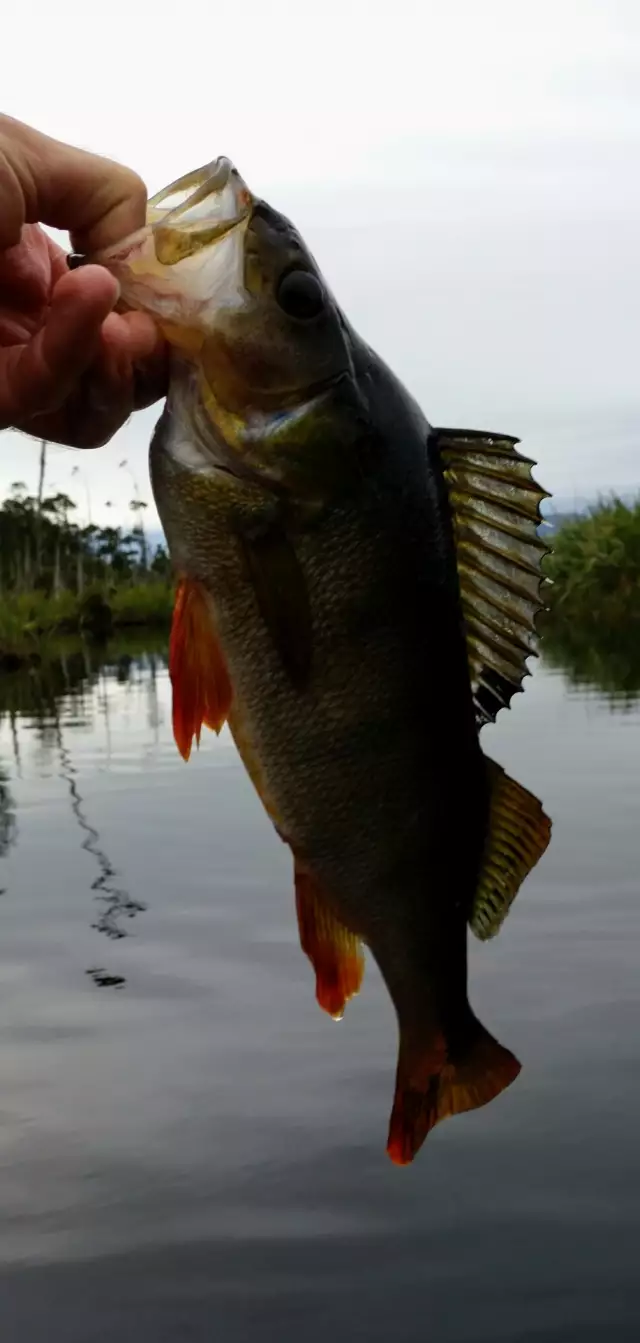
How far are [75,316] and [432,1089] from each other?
133 cm

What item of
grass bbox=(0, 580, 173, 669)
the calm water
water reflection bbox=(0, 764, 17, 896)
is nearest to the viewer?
the calm water

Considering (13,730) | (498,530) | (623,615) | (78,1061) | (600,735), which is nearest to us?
(498,530)

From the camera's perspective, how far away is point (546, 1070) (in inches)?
234

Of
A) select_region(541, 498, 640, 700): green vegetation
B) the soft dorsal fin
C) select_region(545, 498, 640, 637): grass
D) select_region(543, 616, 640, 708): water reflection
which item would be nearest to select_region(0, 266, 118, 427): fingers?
the soft dorsal fin

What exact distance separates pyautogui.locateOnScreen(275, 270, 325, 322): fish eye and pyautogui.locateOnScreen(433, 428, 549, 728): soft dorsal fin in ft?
0.90

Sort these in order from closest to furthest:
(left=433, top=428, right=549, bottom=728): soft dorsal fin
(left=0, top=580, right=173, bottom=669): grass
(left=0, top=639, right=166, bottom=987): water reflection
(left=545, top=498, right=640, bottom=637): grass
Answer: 1. (left=433, top=428, right=549, bottom=728): soft dorsal fin
2. (left=0, top=639, right=166, bottom=987): water reflection
3. (left=545, top=498, right=640, bottom=637): grass
4. (left=0, top=580, right=173, bottom=669): grass

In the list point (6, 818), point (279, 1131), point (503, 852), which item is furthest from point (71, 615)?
point (503, 852)

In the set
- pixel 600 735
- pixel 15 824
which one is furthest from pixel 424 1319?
pixel 600 735

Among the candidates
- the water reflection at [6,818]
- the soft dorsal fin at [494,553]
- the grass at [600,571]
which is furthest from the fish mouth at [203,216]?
the grass at [600,571]

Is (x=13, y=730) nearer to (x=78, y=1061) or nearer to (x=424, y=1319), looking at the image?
(x=78, y=1061)

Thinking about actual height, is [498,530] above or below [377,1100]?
above

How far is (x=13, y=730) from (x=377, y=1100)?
13.7 m

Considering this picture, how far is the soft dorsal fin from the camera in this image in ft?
7.14

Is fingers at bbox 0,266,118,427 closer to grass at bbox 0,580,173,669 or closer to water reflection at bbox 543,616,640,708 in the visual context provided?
water reflection at bbox 543,616,640,708
